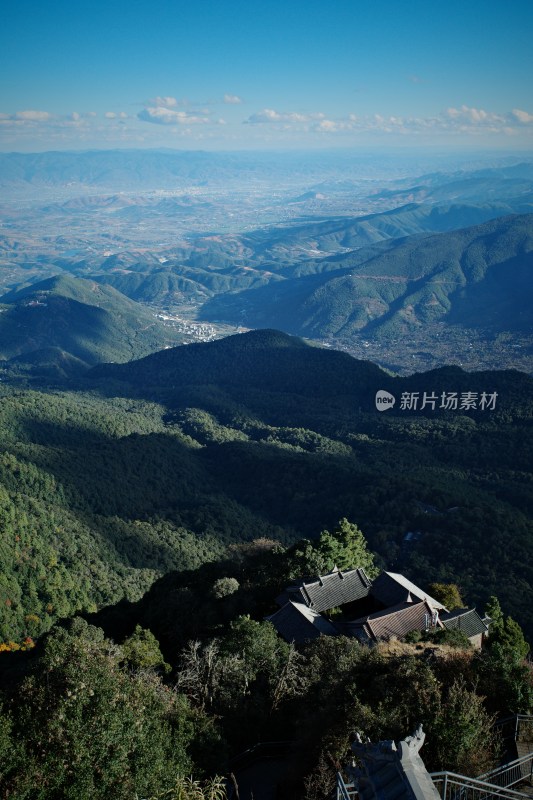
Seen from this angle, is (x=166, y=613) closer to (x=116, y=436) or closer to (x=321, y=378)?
(x=116, y=436)

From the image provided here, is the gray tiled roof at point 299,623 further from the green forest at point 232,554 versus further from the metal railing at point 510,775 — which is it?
the metal railing at point 510,775

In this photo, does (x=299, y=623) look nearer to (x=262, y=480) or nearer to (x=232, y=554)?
(x=232, y=554)

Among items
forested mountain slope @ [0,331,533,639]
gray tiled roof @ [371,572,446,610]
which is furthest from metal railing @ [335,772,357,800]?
forested mountain slope @ [0,331,533,639]

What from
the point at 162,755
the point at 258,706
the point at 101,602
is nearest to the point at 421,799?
the point at 162,755

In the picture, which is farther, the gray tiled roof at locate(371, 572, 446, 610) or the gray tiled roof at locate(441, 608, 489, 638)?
the gray tiled roof at locate(371, 572, 446, 610)

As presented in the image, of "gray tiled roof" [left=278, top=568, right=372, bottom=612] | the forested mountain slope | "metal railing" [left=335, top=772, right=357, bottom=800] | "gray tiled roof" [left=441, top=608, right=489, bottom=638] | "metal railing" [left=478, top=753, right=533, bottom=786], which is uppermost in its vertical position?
"metal railing" [left=335, top=772, right=357, bottom=800]

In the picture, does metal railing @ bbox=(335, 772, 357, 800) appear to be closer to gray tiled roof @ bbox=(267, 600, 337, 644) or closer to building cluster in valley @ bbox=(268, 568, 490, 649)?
building cluster in valley @ bbox=(268, 568, 490, 649)

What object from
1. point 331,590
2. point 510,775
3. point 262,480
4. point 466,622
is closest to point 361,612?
point 331,590
